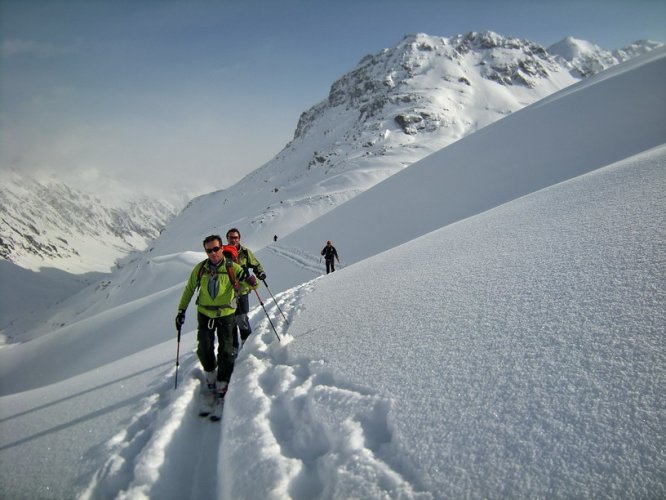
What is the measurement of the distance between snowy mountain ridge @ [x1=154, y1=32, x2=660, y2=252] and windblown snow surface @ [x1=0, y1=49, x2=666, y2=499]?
38772 millimetres

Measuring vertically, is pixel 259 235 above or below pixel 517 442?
above

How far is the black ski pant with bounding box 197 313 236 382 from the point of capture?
14.9ft

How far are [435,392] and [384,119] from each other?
123699mm

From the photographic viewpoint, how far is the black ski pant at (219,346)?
14.9ft

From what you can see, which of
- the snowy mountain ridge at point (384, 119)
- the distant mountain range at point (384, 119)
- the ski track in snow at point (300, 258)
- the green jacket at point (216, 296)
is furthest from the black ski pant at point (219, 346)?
the snowy mountain ridge at point (384, 119)

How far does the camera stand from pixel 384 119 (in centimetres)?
11588

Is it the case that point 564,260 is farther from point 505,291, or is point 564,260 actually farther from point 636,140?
point 636,140

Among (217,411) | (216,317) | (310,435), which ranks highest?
(216,317)

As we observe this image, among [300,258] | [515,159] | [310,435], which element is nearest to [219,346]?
[310,435]

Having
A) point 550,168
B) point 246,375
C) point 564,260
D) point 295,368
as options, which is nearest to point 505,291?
point 564,260

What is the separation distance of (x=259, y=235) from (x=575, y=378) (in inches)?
1768

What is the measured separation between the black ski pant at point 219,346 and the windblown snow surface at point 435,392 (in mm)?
249

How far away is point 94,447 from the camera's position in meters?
3.48

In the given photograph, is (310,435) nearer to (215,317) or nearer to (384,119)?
(215,317)
